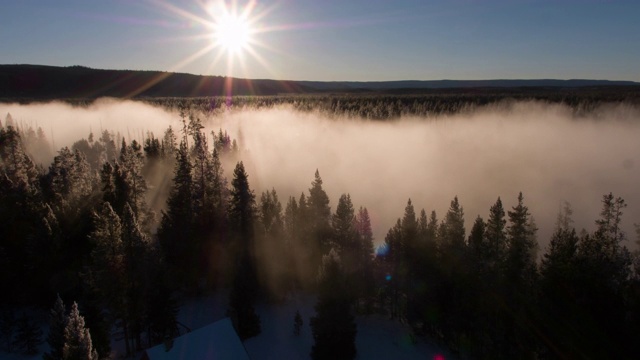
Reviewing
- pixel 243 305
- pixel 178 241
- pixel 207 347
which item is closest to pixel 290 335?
pixel 243 305

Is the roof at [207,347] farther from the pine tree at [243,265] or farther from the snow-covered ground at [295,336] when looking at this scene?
the snow-covered ground at [295,336]

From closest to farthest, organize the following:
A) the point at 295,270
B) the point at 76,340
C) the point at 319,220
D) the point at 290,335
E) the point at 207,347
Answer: the point at 76,340 < the point at 207,347 < the point at 290,335 < the point at 295,270 < the point at 319,220

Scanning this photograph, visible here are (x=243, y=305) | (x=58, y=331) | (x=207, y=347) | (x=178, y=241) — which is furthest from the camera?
(x=178, y=241)

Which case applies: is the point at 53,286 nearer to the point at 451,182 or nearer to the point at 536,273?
the point at 536,273

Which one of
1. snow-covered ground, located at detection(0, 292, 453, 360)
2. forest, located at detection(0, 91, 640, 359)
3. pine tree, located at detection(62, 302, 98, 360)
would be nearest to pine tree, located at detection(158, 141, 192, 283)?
forest, located at detection(0, 91, 640, 359)

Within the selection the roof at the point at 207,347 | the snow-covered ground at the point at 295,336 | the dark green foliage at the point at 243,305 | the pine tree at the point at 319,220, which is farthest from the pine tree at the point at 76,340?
the pine tree at the point at 319,220

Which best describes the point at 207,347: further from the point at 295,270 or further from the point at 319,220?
the point at 319,220
